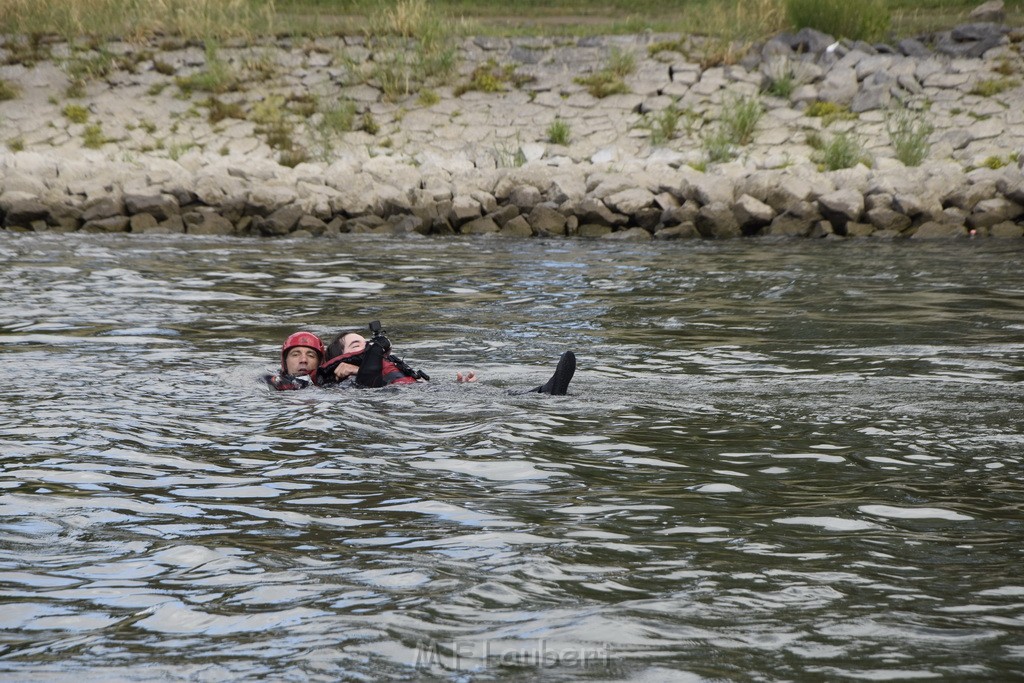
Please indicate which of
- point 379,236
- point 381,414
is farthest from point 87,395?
point 379,236

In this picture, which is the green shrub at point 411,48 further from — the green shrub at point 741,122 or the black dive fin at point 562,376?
the black dive fin at point 562,376

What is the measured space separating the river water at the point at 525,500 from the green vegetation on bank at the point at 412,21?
15978mm

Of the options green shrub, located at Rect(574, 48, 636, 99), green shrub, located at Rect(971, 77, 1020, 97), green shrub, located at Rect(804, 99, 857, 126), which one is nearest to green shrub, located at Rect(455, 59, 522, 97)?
green shrub, located at Rect(574, 48, 636, 99)

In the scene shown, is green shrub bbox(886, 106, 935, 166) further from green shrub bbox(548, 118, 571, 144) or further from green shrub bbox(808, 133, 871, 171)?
green shrub bbox(548, 118, 571, 144)

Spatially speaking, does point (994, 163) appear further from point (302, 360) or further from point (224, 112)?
point (302, 360)

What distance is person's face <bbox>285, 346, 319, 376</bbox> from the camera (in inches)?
354

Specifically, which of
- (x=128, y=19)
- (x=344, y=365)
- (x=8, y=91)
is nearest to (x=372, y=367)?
(x=344, y=365)

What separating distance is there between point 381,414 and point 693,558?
340 centimetres

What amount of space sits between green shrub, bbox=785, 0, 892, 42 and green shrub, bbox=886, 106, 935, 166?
3.65m

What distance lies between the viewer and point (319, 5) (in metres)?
32.1

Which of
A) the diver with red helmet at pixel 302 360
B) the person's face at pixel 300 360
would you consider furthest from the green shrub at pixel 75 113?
the person's face at pixel 300 360

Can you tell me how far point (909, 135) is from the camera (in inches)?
877

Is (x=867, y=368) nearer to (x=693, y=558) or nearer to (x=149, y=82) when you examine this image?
(x=693, y=558)

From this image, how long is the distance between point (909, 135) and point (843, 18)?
501 cm
